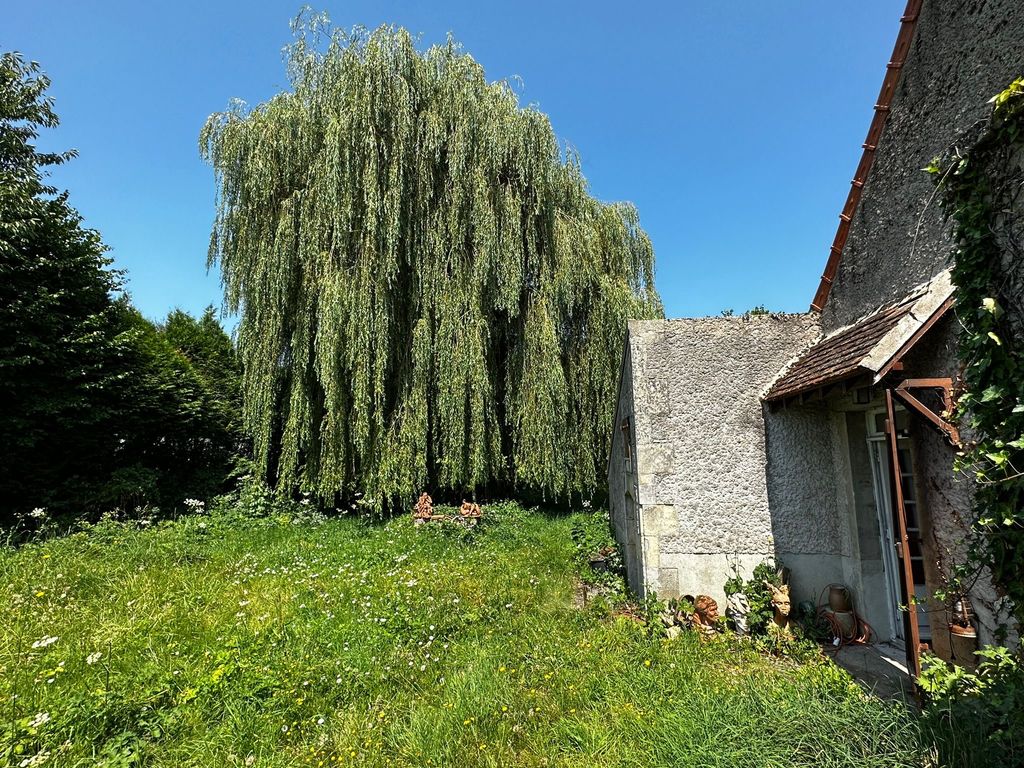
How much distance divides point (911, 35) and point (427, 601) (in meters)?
6.47

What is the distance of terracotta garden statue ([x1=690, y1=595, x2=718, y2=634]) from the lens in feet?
14.6

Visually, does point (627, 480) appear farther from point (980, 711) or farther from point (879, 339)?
point (980, 711)

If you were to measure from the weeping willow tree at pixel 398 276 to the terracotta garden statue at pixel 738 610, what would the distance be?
472 cm

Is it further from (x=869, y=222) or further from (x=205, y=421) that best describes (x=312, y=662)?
(x=205, y=421)

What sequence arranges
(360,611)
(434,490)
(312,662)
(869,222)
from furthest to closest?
1. (434,490)
2. (360,611)
3. (869,222)
4. (312,662)

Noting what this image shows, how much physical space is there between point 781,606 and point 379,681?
11.5ft

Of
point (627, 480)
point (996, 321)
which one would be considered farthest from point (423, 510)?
point (996, 321)

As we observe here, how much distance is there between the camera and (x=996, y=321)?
8.13 ft

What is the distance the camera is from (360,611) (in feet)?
15.5

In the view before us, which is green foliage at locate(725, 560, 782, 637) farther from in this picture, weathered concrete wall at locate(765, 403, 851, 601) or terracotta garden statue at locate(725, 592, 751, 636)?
weathered concrete wall at locate(765, 403, 851, 601)

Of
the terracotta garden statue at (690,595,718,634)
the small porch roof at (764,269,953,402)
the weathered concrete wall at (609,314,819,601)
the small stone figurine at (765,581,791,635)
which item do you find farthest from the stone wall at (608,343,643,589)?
the small porch roof at (764,269,953,402)

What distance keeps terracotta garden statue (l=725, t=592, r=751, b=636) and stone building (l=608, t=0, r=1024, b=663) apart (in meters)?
0.16

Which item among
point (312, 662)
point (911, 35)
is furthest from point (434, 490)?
point (911, 35)

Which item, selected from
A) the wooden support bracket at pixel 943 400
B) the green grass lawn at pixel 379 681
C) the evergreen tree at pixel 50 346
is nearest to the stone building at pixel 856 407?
the wooden support bracket at pixel 943 400
